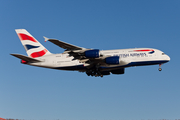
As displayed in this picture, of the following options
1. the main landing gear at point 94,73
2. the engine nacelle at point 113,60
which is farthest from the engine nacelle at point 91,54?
the main landing gear at point 94,73

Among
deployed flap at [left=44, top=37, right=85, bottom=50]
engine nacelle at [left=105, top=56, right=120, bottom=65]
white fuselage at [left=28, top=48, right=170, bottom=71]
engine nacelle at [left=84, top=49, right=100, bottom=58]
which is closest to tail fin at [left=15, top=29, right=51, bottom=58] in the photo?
white fuselage at [left=28, top=48, right=170, bottom=71]

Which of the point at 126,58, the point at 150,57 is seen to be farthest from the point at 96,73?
the point at 150,57

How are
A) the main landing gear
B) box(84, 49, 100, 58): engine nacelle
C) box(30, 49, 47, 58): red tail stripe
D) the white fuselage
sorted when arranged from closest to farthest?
1. box(84, 49, 100, 58): engine nacelle
2. the white fuselage
3. the main landing gear
4. box(30, 49, 47, 58): red tail stripe

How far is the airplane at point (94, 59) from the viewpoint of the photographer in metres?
40.4

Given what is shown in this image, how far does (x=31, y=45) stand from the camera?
159 ft

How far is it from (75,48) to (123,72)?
13.0 m

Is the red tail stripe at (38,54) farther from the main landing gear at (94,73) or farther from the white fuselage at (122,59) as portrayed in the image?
the main landing gear at (94,73)

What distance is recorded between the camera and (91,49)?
3984 cm

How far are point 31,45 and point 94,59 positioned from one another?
13907mm

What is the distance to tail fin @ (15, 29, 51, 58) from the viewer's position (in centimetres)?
4730

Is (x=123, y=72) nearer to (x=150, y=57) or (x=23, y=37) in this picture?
(x=150, y=57)

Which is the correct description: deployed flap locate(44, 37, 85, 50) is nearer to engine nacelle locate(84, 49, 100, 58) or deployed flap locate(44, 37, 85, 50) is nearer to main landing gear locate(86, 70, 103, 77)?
engine nacelle locate(84, 49, 100, 58)

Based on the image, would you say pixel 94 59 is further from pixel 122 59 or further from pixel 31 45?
pixel 31 45

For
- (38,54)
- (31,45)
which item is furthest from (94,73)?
Answer: (31,45)
